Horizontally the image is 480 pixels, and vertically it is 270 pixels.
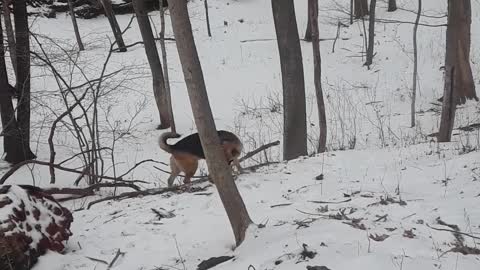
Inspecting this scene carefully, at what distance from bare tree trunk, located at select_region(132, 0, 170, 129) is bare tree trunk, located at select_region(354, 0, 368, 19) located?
1395 centimetres

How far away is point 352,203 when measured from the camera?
495 centimetres

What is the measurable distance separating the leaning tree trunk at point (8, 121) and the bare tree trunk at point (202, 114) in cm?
947

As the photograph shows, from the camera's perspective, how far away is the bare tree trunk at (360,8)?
26.7 meters

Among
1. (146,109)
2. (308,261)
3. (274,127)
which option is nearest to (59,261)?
(308,261)

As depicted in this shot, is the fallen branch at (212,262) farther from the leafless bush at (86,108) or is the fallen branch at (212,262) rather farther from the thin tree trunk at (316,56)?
the leafless bush at (86,108)

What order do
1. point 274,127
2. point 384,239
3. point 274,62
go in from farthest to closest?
point 274,62 → point 274,127 → point 384,239

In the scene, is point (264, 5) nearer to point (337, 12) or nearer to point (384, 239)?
point (337, 12)

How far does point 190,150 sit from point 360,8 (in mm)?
22200

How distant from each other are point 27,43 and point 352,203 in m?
9.86

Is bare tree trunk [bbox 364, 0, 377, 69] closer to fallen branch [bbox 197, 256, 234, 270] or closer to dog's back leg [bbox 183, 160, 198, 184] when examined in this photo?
dog's back leg [bbox 183, 160, 198, 184]

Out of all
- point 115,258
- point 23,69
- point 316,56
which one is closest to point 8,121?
point 23,69

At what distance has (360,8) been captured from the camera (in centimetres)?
2697

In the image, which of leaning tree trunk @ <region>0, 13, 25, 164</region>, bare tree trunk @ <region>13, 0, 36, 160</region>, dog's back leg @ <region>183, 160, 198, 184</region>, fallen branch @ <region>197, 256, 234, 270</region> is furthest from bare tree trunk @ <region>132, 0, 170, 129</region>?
fallen branch @ <region>197, 256, 234, 270</region>

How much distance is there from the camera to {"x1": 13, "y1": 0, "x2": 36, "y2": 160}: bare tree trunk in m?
11.9
